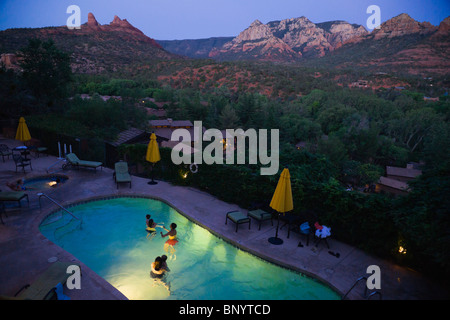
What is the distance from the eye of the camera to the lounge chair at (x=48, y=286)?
4984 millimetres

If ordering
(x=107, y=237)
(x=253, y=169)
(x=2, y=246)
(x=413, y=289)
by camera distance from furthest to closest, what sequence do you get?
(x=253, y=169) < (x=107, y=237) < (x=2, y=246) < (x=413, y=289)

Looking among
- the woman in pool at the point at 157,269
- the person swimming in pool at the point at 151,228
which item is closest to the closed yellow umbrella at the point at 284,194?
the woman in pool at the point at 157,269

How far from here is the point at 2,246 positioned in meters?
6.94

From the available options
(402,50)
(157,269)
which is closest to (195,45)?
(402,50)

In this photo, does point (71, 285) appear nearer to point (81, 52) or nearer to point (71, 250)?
point (71, 250)

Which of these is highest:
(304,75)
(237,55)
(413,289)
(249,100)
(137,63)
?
(237,55)

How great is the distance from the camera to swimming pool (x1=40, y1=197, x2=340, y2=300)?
6.58m

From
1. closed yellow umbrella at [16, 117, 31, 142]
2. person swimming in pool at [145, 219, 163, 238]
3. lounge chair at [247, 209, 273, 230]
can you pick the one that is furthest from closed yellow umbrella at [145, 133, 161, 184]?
closed yellow umbrella at [16, 117, 31, 142]

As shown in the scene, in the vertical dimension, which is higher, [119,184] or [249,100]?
[249,100]

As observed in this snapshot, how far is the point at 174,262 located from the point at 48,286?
3.30 meters

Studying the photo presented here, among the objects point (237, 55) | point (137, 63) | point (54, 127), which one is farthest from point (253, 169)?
point (237, 55)

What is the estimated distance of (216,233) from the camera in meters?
8.67

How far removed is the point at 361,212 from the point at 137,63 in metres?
81.1

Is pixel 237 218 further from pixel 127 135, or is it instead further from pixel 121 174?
pixel 127 135
